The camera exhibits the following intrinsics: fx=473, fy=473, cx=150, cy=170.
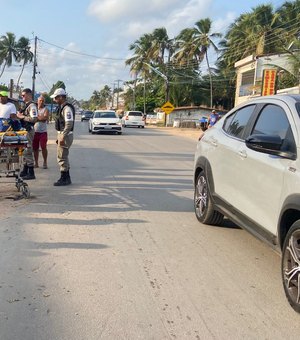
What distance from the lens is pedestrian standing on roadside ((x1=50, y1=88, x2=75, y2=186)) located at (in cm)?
881

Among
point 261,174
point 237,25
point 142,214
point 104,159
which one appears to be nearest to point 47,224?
point 142,214

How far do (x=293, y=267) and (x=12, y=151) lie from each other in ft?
17.1

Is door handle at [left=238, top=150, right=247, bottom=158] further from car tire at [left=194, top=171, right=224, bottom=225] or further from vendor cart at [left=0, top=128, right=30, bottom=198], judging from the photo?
vendor cart at [left=0, top=128, right=30, bottom=198]

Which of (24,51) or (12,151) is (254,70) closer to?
(12,151)

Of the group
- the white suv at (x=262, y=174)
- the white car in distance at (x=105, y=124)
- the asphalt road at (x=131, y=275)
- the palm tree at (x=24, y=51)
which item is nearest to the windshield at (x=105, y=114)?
the white car in distance at (x=105, y=124)

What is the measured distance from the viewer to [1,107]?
8953 mm

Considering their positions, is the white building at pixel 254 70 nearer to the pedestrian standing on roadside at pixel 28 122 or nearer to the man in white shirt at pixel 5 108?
the pedestrian standing on roadside at pixel 28 122

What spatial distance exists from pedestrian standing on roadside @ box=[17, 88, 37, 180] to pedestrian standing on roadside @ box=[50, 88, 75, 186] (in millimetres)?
726

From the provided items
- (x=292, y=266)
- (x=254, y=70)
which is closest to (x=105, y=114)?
(x=254, y=70)

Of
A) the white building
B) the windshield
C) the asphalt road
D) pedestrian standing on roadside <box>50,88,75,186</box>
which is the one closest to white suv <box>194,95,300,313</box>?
the asphalt road

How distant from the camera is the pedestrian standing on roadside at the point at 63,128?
8.81 meters

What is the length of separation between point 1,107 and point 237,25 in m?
48.0

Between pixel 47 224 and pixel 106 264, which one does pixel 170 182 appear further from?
pixel 106 264

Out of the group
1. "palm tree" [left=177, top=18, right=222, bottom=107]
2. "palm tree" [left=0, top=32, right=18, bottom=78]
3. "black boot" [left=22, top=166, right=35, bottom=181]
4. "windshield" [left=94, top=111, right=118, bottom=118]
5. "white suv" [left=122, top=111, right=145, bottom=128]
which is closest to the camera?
"black boot" [left=22, top=166, right=35, bottom=181]
